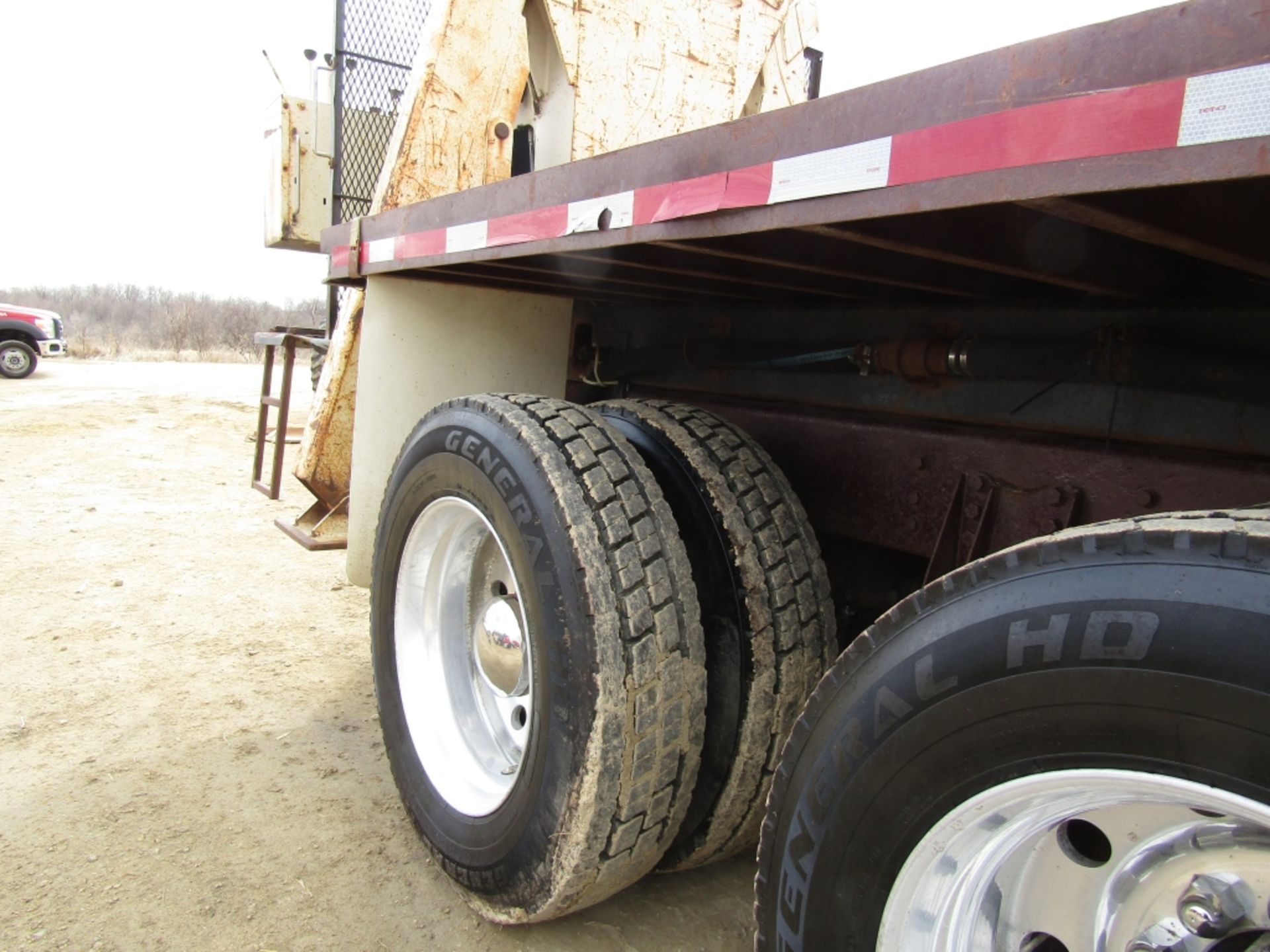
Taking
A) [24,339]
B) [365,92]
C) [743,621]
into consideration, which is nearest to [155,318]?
[24,339]

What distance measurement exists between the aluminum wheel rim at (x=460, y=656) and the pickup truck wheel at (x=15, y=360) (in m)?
20.4

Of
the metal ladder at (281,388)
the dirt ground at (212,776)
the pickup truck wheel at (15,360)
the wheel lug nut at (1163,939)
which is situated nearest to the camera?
the wheel lug nut at (1163,939)

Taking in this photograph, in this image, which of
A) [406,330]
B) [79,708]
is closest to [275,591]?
[79,708]

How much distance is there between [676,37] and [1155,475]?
2927mm

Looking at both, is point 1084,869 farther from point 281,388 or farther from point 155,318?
point 155,318

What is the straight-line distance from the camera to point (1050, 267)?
1.65 metres

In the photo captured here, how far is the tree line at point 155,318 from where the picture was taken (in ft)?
107

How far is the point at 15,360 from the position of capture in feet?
62.2

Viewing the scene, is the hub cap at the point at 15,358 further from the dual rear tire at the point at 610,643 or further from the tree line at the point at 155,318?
the dual rear tire at the point at 610,643

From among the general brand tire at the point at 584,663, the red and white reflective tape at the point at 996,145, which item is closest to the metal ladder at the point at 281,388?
the general brand tire at the point at 584,663

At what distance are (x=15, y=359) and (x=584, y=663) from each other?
2153 centimetres

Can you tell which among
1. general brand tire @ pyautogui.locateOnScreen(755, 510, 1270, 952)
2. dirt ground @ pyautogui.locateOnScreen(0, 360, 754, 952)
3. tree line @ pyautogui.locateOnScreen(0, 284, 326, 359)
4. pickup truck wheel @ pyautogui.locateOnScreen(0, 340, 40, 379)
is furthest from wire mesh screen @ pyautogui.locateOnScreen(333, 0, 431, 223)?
tree line @ pyautogui.locateOnScreen(0, 284, 326, 359)

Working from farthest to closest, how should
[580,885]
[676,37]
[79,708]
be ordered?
1. [676,37]
2. [79,708]
3. [580,885]

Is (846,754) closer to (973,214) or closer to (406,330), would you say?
(973,214)
